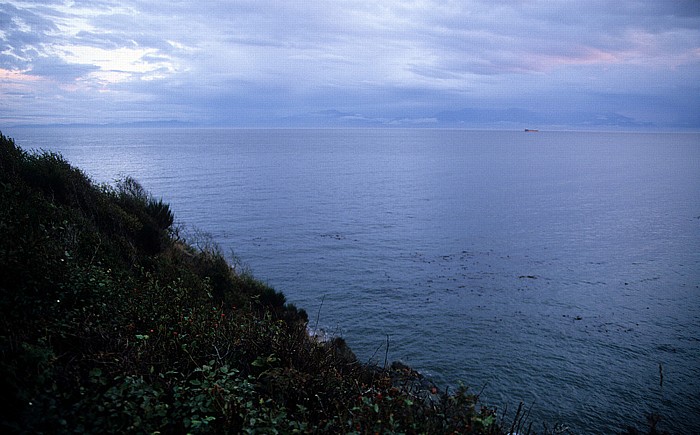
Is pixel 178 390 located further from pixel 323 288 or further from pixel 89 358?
pixel 323 288

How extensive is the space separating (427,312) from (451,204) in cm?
3083

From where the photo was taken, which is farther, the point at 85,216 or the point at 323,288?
the point at 323,288

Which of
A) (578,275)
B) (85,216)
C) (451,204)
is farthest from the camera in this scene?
(451,204)

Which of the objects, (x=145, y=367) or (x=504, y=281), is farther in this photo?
(x=504, y=281)

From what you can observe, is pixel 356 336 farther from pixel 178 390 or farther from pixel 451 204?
pixel 451 204

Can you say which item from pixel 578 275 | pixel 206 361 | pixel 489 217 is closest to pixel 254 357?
pixel 206 361

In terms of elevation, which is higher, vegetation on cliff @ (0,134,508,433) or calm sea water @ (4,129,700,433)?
vegetation on cliff @ (0,134,508,433)

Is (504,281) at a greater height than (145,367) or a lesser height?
lesser

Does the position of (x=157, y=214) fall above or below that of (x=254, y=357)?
above

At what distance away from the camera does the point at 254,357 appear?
301 inches

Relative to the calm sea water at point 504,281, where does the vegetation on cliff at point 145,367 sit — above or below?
above

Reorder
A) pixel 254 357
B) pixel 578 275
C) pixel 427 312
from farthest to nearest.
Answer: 1. pixel 578 275
2. pixel 427 312
3. pixel 254 357

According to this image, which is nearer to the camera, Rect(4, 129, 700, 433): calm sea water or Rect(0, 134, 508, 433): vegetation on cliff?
Rect(0, 134, 508, 433): vegetation on cliff

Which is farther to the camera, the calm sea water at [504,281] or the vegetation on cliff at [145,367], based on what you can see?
the calm sea water at [504,281]
